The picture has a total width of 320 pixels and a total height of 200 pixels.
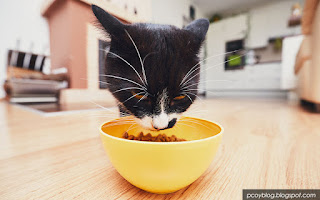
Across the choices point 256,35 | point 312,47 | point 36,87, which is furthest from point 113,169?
point 256,35

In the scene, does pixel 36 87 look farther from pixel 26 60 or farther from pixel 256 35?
pixel 256 35

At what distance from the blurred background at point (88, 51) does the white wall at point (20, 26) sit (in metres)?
0.01

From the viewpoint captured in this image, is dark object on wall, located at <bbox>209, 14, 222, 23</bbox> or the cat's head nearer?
the cat's head

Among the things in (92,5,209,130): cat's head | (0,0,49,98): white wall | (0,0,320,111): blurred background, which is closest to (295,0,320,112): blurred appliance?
(0,0,320,111): blurred background

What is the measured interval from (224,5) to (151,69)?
5.41m

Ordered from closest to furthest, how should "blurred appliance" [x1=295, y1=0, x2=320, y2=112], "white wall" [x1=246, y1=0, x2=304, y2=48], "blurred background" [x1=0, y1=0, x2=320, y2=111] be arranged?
"blurred appliance" [x1=295, y1=0, x2=320, y2=112] < "blurred background" [x1=0, y1=0, x2=320, y2=111] < "white wall" [x1=246, y1=0, x2=304, y2=48]

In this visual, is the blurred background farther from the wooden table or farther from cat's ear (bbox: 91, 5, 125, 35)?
cat's ear (bbox: 91, 5, 125, 35)

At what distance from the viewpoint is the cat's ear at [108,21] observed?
37 cm

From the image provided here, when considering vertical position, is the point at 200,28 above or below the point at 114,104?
above

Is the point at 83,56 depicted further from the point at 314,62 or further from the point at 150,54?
the point at 314,62

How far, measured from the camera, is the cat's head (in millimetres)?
383

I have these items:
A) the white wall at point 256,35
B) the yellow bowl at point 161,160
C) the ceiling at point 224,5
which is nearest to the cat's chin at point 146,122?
the yellow bowl at point 161,160

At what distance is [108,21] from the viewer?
0.39 metres

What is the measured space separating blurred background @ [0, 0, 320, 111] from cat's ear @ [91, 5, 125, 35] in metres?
0.68
